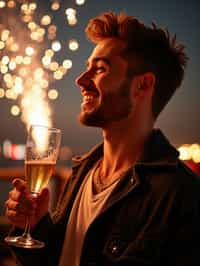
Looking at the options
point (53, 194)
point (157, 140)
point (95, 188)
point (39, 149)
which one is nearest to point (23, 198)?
point (39, 149)

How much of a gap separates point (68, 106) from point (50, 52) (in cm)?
180

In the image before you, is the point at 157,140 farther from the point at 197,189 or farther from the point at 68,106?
the point at 68,106

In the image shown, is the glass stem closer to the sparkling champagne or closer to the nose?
the sparkling champagne

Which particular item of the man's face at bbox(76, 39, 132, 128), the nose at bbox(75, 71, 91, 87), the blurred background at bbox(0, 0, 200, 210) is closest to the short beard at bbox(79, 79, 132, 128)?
the man's face at bbox(76, 39, 132, 128)

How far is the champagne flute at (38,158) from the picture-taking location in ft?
4.97

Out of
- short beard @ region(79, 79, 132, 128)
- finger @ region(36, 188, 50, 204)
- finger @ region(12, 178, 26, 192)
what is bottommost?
finger @ region(36, 188, 50, 204)

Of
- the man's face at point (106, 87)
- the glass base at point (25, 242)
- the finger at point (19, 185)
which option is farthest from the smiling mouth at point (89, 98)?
the glass base at point (25, 242)

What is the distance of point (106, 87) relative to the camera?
5.50 ft

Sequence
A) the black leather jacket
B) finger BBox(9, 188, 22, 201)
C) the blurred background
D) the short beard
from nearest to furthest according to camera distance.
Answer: the black leather jacket < finger BBox(9, 188, 22, 201) < the short beard < the blurred background

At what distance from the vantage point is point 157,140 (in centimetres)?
166

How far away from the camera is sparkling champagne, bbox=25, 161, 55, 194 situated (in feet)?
4.96

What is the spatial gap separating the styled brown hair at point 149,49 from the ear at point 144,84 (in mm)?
20

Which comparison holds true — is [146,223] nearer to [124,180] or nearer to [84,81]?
[124,180]

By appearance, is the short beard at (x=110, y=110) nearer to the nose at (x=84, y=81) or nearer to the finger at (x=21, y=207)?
the nose at (x=84, y=81)
